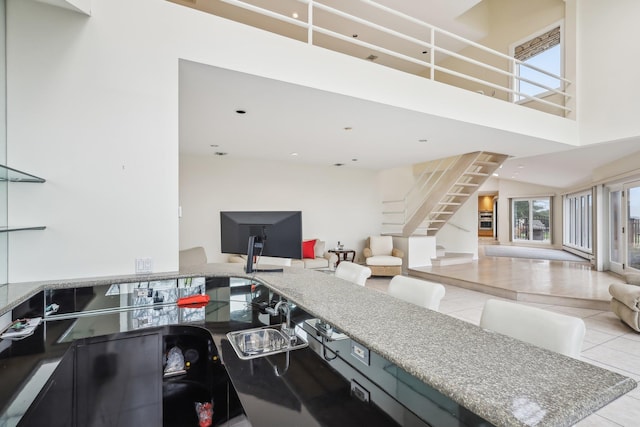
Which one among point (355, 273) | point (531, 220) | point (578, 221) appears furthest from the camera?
point (531, 220)

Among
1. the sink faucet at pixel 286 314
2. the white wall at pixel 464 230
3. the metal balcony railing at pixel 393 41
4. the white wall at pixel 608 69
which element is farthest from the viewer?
the white wall at pixel 464 230

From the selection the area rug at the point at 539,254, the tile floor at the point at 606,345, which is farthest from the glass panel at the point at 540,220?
the tile floor at the point at 606,345

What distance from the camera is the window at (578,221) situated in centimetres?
936

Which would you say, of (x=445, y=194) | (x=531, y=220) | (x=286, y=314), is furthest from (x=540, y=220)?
(x=286, y=314)

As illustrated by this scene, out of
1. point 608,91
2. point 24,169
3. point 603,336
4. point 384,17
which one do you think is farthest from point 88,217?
point 608,91

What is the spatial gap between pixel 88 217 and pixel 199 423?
5.05ft

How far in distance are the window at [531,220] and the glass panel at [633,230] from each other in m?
6.04

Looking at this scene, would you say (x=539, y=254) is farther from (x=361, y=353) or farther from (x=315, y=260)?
(x=361, y=353)

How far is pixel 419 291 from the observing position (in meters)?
1.93

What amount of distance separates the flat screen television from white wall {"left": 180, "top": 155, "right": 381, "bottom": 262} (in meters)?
3.92

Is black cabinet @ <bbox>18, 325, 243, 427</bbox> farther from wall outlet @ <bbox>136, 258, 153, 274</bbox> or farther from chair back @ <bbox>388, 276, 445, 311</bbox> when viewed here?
chair back @ <bbox>388, 276, 445, 311</bbox>

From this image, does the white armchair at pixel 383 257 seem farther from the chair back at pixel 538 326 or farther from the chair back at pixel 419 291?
the chair back at pixel 538 326

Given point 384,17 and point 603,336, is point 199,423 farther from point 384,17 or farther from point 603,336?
point 384,17

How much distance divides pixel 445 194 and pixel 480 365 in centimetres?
577
